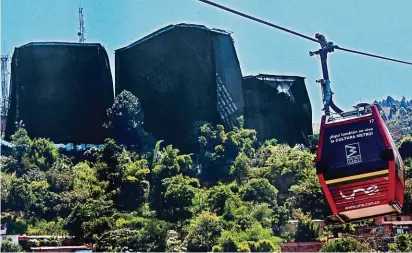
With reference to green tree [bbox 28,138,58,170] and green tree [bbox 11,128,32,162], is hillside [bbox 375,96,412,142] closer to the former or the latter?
green tree [bbox 28,138,58,170]

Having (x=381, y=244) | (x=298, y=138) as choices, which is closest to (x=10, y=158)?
(x=298, y=138)

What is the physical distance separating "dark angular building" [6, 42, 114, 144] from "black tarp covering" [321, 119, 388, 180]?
4.66 meters

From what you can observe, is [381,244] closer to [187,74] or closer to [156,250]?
[156,250]

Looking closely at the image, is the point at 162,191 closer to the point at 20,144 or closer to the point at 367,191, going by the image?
the point at 20,144

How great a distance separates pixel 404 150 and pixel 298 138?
1315 mm

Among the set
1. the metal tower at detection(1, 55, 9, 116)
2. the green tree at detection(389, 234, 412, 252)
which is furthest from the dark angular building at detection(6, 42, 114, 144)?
the green tree at detection(389, 234, 412, 252)

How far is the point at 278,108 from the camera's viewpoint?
7.61 meters

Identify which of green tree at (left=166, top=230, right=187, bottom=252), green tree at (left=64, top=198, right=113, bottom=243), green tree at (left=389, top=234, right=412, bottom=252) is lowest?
green tree at (left=389, top=234, right=412, bottom=252)

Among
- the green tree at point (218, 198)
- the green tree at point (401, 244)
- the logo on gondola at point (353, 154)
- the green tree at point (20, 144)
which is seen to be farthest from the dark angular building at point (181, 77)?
the logo on gondola at point (353, 154)

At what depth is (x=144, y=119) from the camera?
7.46 meters

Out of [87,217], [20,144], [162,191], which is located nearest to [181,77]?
[162,191]

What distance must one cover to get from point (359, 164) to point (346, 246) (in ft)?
8.60

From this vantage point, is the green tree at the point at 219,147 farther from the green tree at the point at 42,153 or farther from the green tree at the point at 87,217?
the green tree at the point at 42,153

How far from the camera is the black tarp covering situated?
9.26 feet
